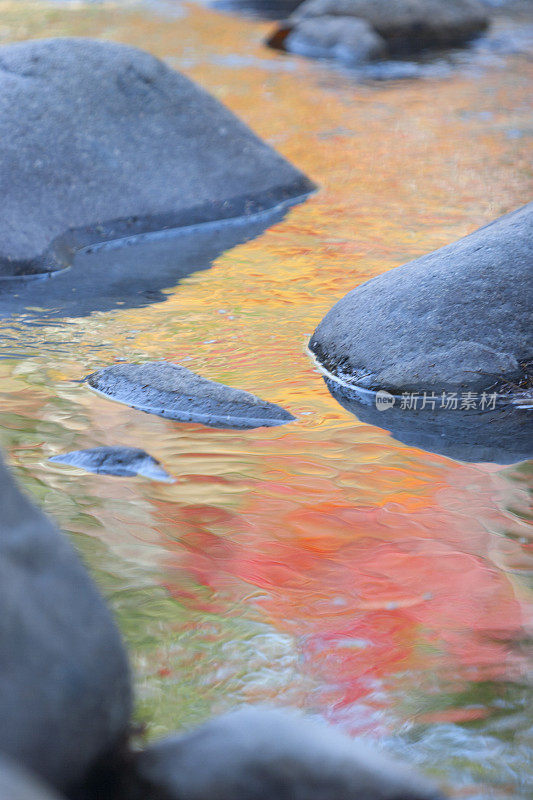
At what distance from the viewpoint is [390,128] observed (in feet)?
21.0

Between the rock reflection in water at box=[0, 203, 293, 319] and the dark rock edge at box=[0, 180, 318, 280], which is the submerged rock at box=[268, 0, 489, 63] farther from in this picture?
the rock reflection in water at box=[0, 203, 293, 319]

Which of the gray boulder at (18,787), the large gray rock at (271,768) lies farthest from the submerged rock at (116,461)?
the gray boulder at (18,787)

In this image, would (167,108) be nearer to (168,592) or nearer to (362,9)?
(168,592)

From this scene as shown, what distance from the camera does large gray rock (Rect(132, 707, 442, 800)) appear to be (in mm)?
1256

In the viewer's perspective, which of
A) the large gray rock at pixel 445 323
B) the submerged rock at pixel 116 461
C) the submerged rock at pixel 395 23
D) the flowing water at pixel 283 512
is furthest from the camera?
the submerged rock at pixel 395 23

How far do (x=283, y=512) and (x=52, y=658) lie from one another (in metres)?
1.26

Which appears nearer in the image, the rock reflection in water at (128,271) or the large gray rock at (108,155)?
the rock reflection in water at (128,271)

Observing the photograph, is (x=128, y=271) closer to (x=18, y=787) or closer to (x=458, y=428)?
(x=458, y=428)

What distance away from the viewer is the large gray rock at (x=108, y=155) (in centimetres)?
441

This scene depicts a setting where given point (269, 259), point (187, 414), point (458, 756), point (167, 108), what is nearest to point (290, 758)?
point (458, 756)

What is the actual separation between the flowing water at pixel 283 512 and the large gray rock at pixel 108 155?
18cm

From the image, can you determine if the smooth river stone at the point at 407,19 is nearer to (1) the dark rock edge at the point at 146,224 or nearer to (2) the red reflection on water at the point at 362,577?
(1) the dark rock edge at the point at 146,224

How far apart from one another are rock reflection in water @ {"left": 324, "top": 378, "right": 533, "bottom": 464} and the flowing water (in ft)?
0.19

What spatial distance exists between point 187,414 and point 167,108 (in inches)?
106
